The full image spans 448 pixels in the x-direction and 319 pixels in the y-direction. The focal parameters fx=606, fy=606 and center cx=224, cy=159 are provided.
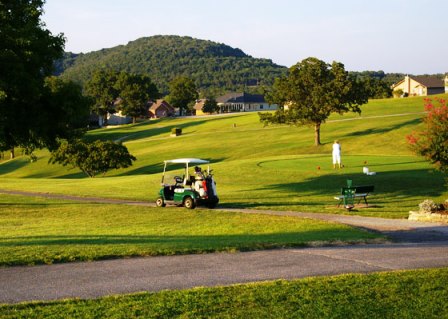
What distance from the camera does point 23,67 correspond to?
1045 inches

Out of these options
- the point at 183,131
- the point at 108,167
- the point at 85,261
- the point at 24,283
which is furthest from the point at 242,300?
the point at 183,131

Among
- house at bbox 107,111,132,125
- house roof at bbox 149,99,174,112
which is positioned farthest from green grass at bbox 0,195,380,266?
house roof at bbox 149,99,174,112

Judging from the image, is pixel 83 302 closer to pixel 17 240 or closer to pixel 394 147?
pixel 17 240

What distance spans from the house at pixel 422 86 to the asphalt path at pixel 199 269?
134 meters

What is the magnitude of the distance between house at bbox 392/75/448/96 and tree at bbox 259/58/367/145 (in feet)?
286

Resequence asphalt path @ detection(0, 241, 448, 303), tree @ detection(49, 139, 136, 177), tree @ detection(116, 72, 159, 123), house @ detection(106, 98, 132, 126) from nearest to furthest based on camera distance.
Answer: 1. asphalt path @ detection(0, 241, 448, 303)
2. tree @ detection(49, 139, 136, 177)
3. tree @ detection(116, 72, 159, 123)
4. house @ detection(106, 98, 132, 126)

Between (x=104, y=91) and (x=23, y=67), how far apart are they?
426 ft

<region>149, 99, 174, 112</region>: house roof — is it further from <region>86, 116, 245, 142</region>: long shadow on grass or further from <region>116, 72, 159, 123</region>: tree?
<region>86, 116, 245, 142</region>: long shadow on grass

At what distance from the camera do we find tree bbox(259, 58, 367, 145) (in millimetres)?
58406

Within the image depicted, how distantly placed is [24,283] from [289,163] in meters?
33.7

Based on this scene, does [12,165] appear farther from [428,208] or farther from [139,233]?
[428,208]

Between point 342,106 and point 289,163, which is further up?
point 342,106

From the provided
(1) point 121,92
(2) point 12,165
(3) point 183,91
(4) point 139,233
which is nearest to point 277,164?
(4) point 139,233

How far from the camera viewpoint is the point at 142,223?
21.2 metres
